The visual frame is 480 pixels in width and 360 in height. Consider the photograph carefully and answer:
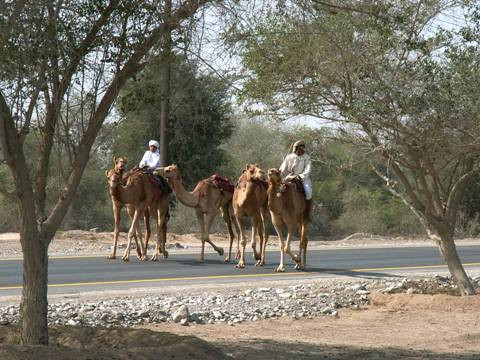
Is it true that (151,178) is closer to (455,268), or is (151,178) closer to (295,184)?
(295,184)

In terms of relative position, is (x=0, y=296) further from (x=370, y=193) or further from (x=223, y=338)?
(x=370, y=193)

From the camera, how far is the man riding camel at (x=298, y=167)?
19.9 metres

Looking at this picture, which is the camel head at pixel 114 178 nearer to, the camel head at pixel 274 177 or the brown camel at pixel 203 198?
the brown camel at pixel 203 198

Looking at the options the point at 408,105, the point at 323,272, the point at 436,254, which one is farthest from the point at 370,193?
the point at 408,105

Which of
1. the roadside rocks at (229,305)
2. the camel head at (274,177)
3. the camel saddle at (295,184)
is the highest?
the camel head at (274,177)

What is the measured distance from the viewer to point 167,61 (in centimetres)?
1012

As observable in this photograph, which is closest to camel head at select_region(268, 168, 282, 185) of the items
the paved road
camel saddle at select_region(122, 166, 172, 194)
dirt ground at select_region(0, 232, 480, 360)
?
the paved road

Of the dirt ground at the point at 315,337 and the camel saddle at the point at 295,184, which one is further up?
the camel saddle at the point at 295,184

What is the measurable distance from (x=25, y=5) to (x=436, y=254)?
2043 centimetres

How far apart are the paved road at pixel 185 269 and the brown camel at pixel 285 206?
541 mm

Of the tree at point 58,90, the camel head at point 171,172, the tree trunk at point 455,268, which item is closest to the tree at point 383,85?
the tree trunk at point 455,268

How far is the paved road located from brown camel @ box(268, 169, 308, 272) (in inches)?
21.3

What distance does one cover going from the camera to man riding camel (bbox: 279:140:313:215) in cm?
1991

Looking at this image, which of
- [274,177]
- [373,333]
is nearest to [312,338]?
[373,333]
